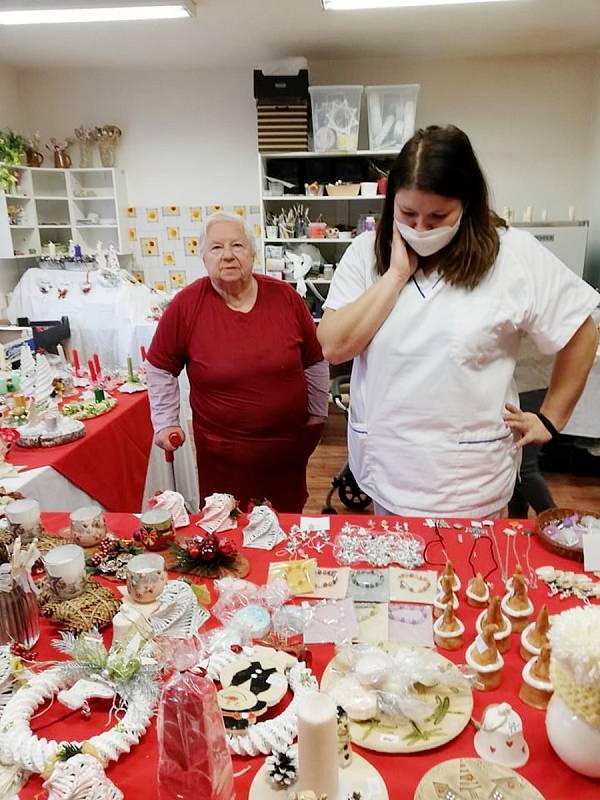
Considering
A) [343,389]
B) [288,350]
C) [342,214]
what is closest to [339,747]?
[288,350]

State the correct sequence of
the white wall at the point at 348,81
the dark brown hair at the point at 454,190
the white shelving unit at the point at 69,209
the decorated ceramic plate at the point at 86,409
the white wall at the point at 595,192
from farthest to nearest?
the white shelving unit at the point at 69,209 → the white wall at the point at 348,81 → the white wall at the point at 595,192 → the decorated ceramic plate at the point at 86,409 → the dark brown hair at the point at 454,190

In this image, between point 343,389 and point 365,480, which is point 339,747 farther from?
point 343,389

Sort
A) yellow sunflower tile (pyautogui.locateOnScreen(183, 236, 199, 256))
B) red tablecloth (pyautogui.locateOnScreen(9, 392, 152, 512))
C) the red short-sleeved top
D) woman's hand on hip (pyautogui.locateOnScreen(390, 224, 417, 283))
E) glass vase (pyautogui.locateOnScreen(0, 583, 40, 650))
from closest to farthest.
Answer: glass vase (pyautogui.locateOnScreen(0, 583, 40, 650)), woman's hand on hip (pyautogui.locateOnScreen(390, 224, 417, 283)), the red short-sleeved top, red tablecloth (pyautogui.locateOnScreen(9, 392, 152, 512)), yellow sunflower tile (pyautogui.locateOnScreen(183, 236, 199, 256))

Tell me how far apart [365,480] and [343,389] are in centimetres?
172

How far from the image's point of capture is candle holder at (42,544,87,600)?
107cm

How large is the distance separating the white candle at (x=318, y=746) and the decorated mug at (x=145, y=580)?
1.54 ft

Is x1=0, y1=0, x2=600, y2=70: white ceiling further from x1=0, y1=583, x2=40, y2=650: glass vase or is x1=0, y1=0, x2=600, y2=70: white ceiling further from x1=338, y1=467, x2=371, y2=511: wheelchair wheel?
x1=0, y1=583, x2=40, y2=650: glass vase

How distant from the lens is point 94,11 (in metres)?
3.26

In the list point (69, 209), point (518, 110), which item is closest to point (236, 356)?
point (69, 209)

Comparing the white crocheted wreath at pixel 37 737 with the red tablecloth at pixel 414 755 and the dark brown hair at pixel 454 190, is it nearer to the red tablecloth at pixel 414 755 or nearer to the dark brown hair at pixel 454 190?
the red tablecloth at pixel 414 755

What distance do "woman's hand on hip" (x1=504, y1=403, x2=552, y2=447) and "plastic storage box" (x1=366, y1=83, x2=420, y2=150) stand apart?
3521 millimetres

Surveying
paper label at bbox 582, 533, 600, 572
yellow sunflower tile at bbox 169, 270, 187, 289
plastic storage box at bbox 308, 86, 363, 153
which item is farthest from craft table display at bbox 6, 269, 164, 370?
paper label at bbox 582, 533, 600, 572

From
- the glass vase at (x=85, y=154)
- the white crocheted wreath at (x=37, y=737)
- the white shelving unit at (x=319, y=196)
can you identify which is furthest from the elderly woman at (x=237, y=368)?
the glass vase at (x=85, y=154)

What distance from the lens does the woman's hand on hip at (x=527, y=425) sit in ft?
4.25
